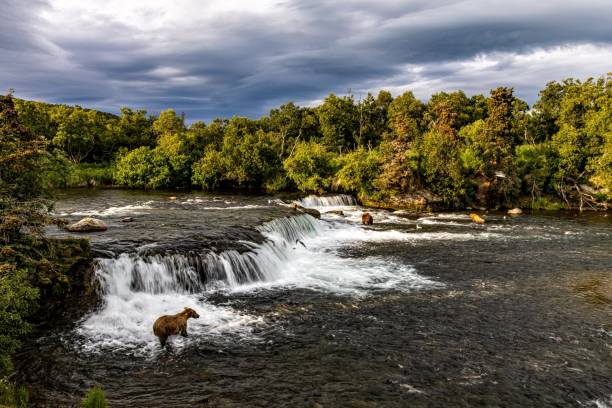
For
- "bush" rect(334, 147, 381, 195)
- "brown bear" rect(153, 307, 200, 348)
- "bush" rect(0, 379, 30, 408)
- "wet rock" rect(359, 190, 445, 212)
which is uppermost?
"bush" rect(334, 147, 381, 195)

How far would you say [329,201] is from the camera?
1948 inches

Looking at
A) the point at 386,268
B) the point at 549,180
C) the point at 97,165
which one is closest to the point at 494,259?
the point at 386,268

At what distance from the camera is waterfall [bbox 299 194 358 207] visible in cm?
4886

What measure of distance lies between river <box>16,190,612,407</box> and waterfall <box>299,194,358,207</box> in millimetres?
19828

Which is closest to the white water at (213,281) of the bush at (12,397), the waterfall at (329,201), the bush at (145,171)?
the bush at (12,397)

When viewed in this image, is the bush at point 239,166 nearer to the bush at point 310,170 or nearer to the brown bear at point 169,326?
the bush at point 310,170

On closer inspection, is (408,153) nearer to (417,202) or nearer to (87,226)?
(417,202)

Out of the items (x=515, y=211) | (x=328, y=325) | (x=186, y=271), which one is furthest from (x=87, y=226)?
(x=515, y=211)

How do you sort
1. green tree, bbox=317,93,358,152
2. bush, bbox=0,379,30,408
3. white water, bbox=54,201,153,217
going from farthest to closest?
1. green tree, bbox=317,93,358,152
2. white water, bbox=54,201,153,217
3. bush, bbox=0,379,30,408

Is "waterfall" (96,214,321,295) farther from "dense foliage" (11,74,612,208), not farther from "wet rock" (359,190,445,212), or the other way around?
"wet rock" (359,190,445,212)

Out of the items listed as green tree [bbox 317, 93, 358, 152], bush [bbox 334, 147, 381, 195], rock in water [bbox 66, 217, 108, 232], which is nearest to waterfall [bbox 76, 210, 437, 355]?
rock in water [bbox 66, 217, 108, 232]

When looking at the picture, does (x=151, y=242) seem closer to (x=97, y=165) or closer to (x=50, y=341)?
(x=50, y=341)

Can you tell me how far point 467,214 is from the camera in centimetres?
4366

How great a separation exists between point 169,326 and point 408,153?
39066mm
